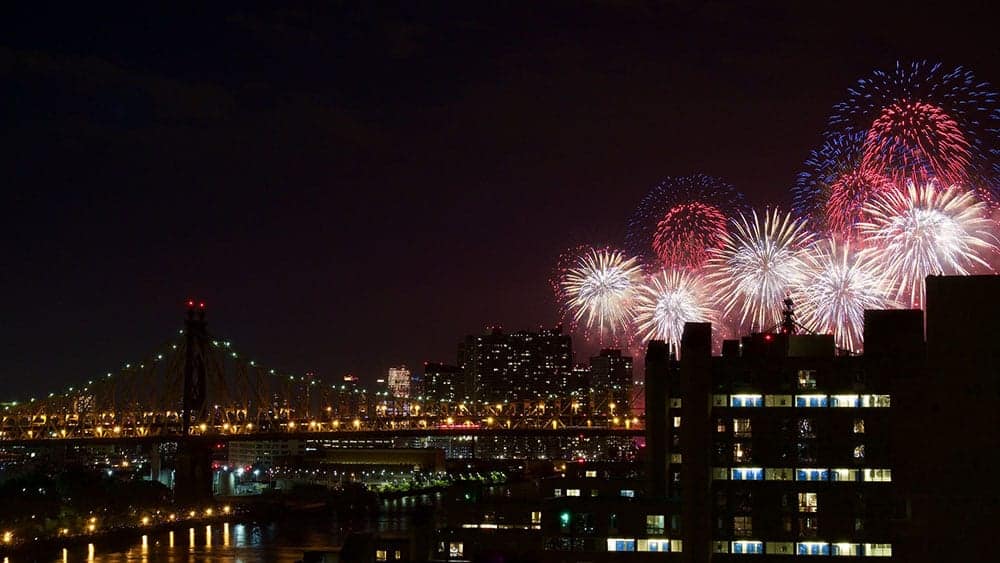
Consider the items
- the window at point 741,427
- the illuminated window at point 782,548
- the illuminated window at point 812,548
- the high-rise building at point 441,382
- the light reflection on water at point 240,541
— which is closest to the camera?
the illuminated window at point 812,548

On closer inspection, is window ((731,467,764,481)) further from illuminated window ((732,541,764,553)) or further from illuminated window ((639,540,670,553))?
illuminated window ((639,540,670,553))

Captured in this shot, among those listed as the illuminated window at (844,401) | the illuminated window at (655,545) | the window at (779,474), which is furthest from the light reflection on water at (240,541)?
the illuminated window at (844,401)

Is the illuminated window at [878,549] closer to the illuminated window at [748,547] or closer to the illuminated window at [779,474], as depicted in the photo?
the illuminated window at [779,474]

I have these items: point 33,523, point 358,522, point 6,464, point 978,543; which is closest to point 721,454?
point 978,543

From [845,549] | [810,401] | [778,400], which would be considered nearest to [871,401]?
[810,401]

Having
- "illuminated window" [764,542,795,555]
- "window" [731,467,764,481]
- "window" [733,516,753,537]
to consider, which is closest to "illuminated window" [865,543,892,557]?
"illuminated window" [764,542,795,555]
